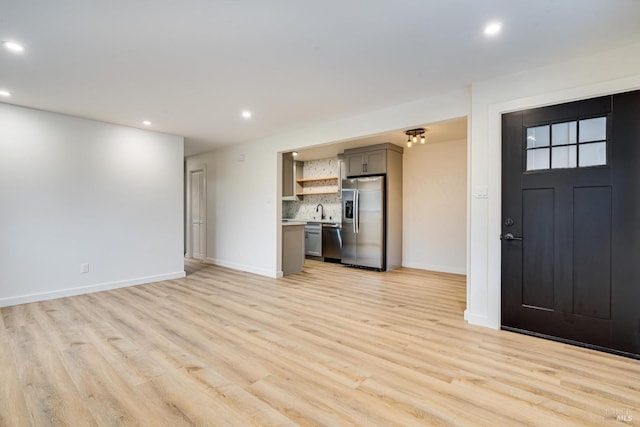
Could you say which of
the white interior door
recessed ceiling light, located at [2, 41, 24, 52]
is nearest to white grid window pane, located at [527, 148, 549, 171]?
recessed ceiling light, located at [2, 41, 24, 52]

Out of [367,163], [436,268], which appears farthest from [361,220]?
[436,268]

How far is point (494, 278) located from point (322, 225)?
180 inches

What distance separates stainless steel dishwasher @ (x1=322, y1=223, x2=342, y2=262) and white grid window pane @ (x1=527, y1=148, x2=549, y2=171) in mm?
4369

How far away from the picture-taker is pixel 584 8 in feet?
7.03

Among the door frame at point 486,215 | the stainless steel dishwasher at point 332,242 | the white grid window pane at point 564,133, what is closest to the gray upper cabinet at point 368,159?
the stainless steel dishwasher at point 332,242

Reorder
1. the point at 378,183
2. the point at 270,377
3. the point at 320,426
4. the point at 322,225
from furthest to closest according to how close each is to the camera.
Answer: the point at 322,225 < the point at 378,183 < the point at 270,377 < the point at 320,426

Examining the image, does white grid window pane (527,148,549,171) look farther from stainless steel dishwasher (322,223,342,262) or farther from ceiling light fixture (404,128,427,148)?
stainless steel dishwasher (322,223,342,262)

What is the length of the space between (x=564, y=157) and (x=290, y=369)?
3076mm

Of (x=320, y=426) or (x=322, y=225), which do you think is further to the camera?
(x=322, y=225)

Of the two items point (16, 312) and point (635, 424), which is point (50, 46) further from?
point (635, 424)

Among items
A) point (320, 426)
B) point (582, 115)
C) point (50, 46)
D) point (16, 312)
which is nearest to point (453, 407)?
point (320, 426)

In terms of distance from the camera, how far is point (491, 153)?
10.8ft

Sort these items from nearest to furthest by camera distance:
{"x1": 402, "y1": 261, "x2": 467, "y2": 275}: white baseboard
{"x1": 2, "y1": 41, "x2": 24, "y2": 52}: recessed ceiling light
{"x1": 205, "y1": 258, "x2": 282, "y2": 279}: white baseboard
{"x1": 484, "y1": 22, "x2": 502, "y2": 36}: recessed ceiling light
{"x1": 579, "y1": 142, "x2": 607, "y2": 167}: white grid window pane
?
1. {"x1": 484, "y1": 22, "x2": 502, "y2": 36}: recessed ceiling light
2. {"x1": 2, "y1": 41, "x2": 24, "y2": 52}: recessed ceiling light
3. {"x1": 579, "y1": 142, "x2": 607, "y2": 167}: white grid window pane
4. {"x1": 205, "y1": 258, "x2": 282, "y2": 279}: white baseboard
5. {"x1": 402, "y1": 261, "x2": 467, "y2": 275}: white baseboard

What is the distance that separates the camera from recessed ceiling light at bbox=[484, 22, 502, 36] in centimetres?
233
